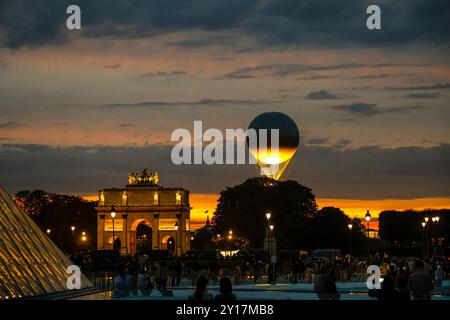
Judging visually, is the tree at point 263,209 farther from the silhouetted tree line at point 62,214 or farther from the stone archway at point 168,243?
the silhouetted tree line at point 62,214

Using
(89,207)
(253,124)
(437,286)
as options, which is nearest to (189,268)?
(437,286)

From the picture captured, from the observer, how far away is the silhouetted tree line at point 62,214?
506ft

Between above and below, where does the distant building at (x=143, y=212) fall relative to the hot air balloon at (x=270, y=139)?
below

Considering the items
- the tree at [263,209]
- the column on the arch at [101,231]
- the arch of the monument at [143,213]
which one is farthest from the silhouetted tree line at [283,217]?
the column on the arch at [101,231]

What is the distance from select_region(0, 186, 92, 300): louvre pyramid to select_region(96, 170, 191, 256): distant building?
12520 cm

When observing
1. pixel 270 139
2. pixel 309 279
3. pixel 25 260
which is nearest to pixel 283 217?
pixel 270 139

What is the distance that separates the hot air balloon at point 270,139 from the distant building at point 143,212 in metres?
15.6

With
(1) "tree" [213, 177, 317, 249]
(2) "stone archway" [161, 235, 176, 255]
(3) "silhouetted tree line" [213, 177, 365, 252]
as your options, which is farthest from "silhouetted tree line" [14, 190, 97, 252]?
(3) "silhouetted tree line" [213, 177, 365, 252]

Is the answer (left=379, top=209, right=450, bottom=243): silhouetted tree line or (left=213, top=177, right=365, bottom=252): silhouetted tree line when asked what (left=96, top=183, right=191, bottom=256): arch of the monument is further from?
A: (left=379, top=209, right=450, bottom=243): silhouetted tree line

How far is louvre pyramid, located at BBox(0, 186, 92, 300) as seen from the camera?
1077 inches

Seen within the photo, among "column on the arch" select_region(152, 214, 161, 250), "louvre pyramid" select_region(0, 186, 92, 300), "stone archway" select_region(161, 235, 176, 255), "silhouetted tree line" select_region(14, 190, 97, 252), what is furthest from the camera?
"stone archway" select_region(161, 235, 176, 255)

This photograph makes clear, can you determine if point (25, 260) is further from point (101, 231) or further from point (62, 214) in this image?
point (101, 231)

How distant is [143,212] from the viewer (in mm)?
159125

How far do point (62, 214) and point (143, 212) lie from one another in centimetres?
1094
